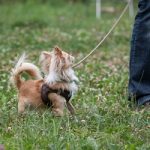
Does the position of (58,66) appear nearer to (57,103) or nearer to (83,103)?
(57,103)

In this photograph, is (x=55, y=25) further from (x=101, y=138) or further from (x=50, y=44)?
(x=101, y=138)

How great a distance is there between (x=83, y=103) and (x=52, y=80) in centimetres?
75

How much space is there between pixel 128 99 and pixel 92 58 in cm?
415

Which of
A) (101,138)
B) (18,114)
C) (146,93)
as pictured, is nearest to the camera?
(101,138)

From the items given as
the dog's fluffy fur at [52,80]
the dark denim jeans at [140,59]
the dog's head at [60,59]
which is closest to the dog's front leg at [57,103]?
the dog's fluffy fur at [52,80]

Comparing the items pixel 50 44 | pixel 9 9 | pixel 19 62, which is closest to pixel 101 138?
pixel 19 62

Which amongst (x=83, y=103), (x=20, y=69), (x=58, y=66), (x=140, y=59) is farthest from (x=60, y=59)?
(x=140, y=59)

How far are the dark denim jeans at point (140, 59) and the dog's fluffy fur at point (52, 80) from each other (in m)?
0.99

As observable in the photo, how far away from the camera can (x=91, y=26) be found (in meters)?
16.0

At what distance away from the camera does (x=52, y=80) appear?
527 centimetres

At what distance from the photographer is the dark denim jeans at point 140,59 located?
605cm

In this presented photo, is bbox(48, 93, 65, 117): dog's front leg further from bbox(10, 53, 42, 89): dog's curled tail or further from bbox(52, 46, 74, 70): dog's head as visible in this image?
bbox(10, 53, 42, 89): dog's curled tail

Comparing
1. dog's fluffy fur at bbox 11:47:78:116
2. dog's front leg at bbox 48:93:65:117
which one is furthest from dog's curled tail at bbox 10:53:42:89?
dog's front leg at bbox 48:93:65:117

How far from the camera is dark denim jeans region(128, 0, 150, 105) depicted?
6051 millimetres
